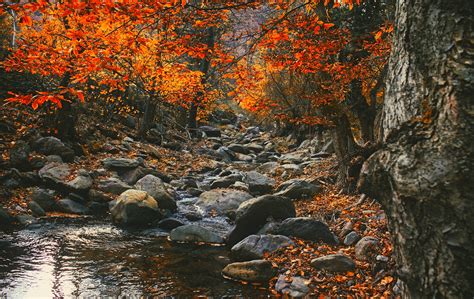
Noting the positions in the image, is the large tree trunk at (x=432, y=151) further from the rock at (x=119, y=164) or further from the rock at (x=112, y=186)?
the rock at (x=119, y=164)

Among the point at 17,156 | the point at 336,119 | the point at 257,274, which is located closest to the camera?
the point at 257,274

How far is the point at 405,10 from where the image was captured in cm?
269

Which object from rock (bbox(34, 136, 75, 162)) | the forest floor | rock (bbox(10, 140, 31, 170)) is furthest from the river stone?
rock (bbox(10, 140, 31, 170))

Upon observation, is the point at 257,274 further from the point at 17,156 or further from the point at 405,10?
the point at 17,156

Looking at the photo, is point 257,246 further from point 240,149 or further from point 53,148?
point 240,149

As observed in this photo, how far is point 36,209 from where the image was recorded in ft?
30.1

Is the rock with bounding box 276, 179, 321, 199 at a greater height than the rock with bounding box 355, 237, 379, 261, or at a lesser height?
greater

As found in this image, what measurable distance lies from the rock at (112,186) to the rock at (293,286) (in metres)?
6.93

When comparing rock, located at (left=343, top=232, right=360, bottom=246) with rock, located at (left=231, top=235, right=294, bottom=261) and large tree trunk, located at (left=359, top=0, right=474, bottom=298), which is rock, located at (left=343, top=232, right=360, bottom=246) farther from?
large tree trunk, located at (left=359, top=0, right=474, bottom=298)

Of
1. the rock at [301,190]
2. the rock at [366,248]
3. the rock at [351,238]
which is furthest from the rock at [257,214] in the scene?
the rock at [366,248]

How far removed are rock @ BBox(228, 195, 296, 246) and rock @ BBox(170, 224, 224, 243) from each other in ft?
1.35

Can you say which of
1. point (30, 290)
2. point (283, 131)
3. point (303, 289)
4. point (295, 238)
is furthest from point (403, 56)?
point (283, 131)

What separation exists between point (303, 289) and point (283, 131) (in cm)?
2476

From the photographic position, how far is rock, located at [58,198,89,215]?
973 centimetres
